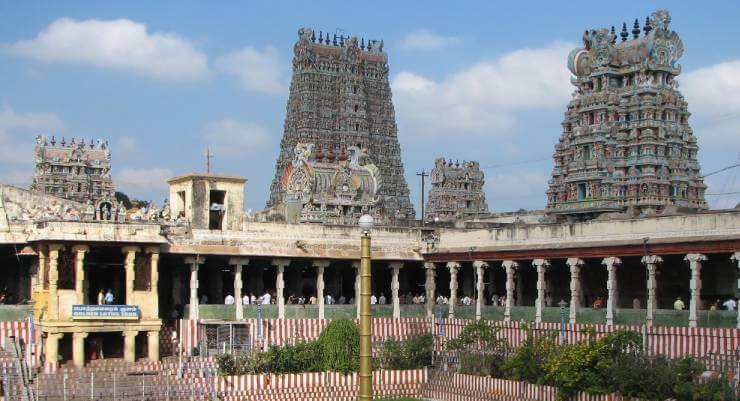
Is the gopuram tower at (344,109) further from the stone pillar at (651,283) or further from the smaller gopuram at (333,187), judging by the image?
the stone pillar at (651,283)

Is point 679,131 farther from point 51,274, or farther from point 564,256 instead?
point 51,274

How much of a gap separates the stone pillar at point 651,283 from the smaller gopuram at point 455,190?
188 feet

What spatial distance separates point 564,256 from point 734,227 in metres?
8.23

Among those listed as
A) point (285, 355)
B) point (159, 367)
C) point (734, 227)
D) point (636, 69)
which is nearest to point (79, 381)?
point (159, 367)

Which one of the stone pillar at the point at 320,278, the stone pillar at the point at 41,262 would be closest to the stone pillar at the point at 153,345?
the stone pillar at the point at 41,262

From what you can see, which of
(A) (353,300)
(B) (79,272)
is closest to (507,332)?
(A) (353,300)

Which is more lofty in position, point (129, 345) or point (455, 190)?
point (455, 190)

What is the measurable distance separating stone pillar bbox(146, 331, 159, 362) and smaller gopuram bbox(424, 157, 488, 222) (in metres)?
55.6

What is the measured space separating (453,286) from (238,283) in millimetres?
9536

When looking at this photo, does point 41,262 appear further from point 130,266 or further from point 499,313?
point 499,313

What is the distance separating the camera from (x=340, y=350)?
41.8 metres

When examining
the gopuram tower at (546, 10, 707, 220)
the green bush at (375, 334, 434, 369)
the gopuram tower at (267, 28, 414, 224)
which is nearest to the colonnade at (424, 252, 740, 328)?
the green bush at (375, 334, 434, 369)

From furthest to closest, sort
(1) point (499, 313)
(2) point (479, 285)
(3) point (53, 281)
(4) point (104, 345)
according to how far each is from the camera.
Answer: (2) point (479, 285) < (1) point (499, 313) < (4) point (104, 345) < (3) point (53, 281)

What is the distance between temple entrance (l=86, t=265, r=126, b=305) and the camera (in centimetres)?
4656
